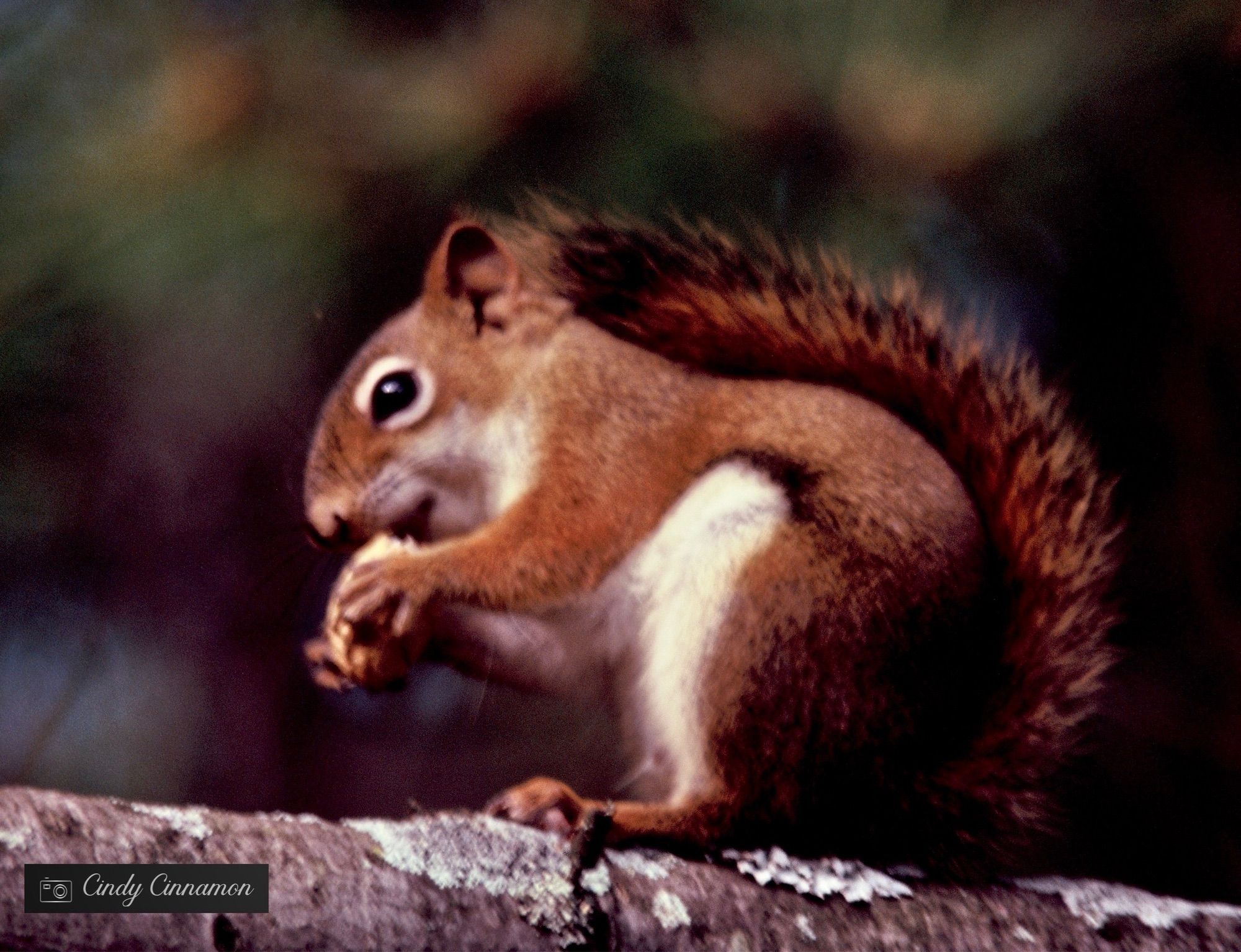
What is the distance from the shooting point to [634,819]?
945 mm

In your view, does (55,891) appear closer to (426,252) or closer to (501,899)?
(501,899)

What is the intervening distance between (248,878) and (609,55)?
0.83 meters

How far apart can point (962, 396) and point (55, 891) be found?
2.79ft

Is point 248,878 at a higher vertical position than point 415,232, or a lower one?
lower

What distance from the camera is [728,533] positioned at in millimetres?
989

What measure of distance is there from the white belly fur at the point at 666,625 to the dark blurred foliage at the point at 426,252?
5 cm

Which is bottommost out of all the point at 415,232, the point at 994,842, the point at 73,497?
the point at 994,842

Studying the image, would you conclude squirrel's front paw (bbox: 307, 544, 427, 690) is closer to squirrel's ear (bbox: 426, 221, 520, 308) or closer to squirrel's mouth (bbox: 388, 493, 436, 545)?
squirrel's mouth (bbox: 388, 493, 436, 545)

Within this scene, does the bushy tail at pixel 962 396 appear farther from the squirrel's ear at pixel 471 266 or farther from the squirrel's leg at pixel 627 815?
the squirrel's leg at pixel 627 815

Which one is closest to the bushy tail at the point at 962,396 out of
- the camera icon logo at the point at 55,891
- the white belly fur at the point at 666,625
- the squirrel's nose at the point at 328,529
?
the white belly fur at the point at 666,625

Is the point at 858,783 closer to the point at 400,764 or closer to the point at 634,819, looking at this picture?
the point at 634,819

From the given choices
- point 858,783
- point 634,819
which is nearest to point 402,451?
point 634,819

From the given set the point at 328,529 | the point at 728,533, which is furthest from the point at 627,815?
the point at 328,529

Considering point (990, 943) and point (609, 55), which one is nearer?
point (990, 943)
